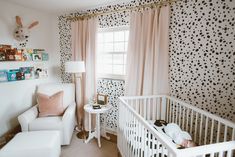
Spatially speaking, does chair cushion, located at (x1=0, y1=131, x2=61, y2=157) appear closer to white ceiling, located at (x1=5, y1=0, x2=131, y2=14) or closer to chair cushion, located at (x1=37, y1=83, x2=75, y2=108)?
chair cushion, located at (x1=37, y1=83, x2=75, y2=108)

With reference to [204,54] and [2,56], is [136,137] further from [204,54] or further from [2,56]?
[2,56]

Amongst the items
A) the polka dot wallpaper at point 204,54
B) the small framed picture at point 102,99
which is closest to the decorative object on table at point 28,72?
the small framed picture at point 102,99

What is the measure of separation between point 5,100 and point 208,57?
321 cm

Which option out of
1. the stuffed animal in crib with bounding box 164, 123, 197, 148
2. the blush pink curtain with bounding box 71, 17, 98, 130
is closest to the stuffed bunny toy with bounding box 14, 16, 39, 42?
the blush pink curtain with bounding box 71, 17, 98, 130

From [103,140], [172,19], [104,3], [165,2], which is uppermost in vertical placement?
[104,3]

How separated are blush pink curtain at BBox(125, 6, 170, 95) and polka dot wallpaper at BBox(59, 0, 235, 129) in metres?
0.11

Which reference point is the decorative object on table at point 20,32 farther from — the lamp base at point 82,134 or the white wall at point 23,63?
the lamp base at point 82,134

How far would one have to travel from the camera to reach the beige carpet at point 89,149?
232cm

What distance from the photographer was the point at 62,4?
2697 millimetres

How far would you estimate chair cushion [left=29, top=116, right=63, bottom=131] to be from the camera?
91.9 inches

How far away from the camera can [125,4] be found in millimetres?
2600

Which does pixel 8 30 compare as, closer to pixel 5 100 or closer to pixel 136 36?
pixel 5 100

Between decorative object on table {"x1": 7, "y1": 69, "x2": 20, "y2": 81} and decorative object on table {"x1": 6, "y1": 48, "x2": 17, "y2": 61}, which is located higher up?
decorative object on table {"x1": 6, "y1": 48, "x2": 17, "y2": 61}

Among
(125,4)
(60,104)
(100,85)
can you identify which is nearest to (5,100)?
(60,104)
